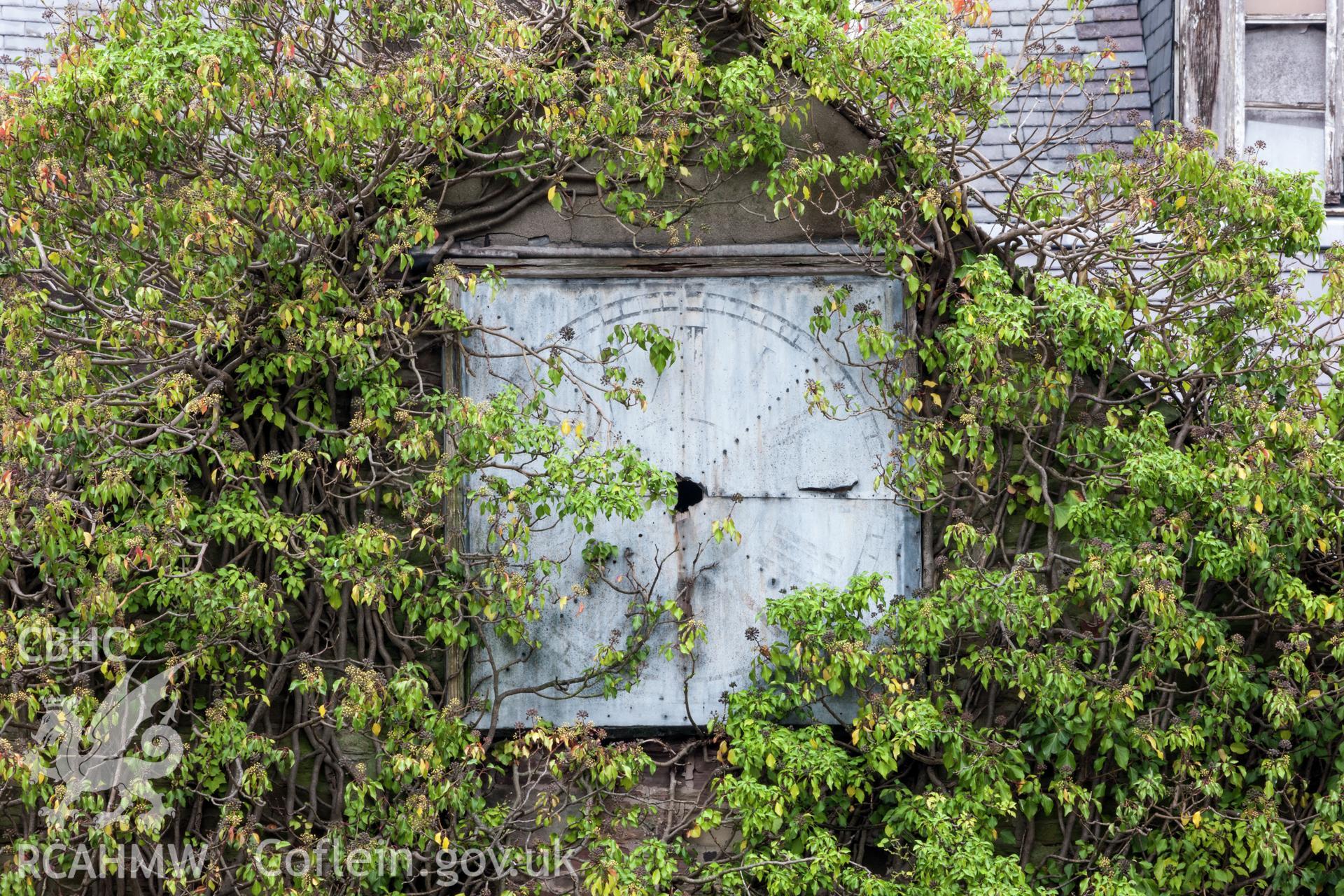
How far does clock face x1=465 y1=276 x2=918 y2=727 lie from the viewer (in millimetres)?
5473

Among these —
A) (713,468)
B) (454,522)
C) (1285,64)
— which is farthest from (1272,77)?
(454,522)

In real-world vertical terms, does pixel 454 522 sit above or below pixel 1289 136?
below

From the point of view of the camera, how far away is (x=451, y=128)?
16.8ft

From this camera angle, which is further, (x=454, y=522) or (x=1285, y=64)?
(x=1285, y=64)

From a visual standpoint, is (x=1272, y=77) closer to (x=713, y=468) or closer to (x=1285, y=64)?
(x=1285, y=64)

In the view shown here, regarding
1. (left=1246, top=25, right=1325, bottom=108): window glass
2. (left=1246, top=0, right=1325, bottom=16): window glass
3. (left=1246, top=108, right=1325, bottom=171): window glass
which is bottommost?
(left=1246, top=108, right=1325, bottom=171): window glass

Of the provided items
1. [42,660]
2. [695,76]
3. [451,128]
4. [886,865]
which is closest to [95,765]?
[42,660]

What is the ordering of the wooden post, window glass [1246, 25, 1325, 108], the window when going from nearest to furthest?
the wooden post, the window, window glass [1246, 25, 1325, 108]

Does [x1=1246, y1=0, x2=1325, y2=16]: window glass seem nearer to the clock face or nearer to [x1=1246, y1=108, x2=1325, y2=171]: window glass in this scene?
[x1=1246, y1=108, x2=1325, y2=171]: window glass

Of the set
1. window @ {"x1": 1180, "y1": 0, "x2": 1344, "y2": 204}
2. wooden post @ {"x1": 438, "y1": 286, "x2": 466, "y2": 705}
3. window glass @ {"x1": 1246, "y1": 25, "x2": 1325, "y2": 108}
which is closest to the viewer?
wooden post @ {"x1": 438, "y1": 286, "x2": 466, "y2": 705}

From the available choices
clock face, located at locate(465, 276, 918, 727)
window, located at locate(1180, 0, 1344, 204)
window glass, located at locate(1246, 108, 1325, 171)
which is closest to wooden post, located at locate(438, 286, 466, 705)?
clock face, located at locate(465, 276, 918, 727)

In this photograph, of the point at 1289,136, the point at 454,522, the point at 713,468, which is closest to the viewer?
the point at 454,522

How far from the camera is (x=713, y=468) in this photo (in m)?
5.51

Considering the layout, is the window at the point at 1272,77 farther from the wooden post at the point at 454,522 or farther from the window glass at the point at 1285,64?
the wooden post at the point at 454,522
